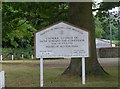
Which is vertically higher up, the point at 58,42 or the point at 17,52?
the point at 58,42

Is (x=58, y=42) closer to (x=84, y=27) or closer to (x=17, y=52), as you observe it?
(x=84, y=27)

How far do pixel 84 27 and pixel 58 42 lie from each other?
16.6ft

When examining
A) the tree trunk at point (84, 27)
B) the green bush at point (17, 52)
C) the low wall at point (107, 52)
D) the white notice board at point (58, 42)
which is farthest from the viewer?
the low wall at point (107, 52)

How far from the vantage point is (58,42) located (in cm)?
1252

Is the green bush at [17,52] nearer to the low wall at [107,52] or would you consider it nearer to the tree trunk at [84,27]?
the low wall at [107,52]

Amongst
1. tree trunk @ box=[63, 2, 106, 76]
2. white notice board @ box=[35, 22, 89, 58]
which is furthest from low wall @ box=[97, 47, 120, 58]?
white notice board @ box=[35, 22, 89, 58]

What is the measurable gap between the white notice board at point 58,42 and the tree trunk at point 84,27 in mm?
4595

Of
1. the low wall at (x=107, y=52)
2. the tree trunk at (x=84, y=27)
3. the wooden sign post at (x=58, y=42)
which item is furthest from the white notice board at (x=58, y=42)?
the low wall at (x=107, y=52)

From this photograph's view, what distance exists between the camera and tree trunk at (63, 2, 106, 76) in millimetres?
17266

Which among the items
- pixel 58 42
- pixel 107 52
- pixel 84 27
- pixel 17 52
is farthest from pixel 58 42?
pixel 107 52

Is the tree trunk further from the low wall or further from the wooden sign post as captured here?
the low wall

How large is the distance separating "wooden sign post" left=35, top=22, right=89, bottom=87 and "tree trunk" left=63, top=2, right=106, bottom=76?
4.60 m

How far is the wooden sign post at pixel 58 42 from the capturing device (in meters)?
12.4

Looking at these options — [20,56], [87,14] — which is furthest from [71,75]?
[20,56]
